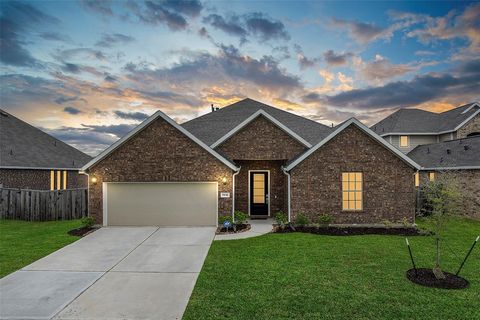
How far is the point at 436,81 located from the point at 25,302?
25523 mm

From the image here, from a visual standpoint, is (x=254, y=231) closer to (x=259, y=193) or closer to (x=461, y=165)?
(x=259, y=193)

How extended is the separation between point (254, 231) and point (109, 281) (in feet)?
21.5

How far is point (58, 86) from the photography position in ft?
53.7

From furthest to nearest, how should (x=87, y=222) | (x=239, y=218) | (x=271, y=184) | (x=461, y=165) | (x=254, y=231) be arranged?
1. (x=461, y=165)
2. (x=271, y=184)
3. (x=239, y=218)
4. (x=87, y=222)
5. (x=254, y=231)

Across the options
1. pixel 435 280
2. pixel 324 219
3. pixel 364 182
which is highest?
pixel 364 182

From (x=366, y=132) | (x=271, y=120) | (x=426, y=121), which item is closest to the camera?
(x=366, y=132)

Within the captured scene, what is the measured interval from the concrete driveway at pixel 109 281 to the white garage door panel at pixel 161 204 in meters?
2.34

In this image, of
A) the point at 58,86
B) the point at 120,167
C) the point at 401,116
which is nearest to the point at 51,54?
the point at 58,86

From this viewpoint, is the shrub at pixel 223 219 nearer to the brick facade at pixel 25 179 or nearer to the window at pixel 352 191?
the window at pixel 352 191

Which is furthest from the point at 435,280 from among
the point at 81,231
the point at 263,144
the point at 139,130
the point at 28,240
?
the point at 28,240

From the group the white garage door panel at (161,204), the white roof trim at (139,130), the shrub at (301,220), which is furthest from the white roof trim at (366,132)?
the white garage door panel at (161,204)

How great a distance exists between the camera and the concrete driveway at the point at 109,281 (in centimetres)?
557

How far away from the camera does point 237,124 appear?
59.3 ft

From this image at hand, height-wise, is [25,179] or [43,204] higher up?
[25,179]
